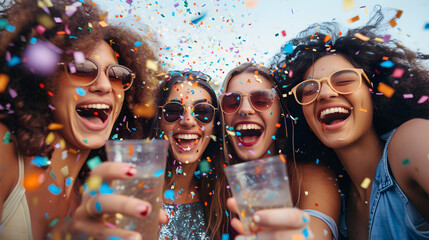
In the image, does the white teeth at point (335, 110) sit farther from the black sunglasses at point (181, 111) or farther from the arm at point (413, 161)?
the black sunglasses at point (181, 111)

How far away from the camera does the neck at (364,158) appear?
2.61 meters

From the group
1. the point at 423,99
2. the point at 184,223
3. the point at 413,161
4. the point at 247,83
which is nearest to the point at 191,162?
the point at 184,223

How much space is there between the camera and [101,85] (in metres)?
2.31

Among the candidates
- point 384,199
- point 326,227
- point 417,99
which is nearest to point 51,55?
point 326,227

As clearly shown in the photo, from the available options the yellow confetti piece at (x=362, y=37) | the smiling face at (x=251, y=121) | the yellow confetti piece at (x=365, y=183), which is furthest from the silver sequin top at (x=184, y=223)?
the yellow confetti piece at (x=362, y=37)

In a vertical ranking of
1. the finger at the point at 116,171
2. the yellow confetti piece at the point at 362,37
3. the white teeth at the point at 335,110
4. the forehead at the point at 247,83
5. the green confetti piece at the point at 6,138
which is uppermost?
the yellow confetti piece at the point at 362,37

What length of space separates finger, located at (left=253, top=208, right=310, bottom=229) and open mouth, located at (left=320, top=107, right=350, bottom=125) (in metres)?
1.57

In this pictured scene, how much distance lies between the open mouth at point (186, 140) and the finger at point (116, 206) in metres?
1.80

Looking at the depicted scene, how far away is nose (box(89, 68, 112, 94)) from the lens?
2305 millimetres

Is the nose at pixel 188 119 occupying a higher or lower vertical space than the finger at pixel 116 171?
lower

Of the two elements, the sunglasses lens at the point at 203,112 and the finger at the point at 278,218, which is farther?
the sunglasses lens at the point at 203,112

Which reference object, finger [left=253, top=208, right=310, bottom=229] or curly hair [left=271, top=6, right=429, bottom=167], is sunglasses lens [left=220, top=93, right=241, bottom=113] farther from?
finger [left=253, top=208, right=310, bottom=229]

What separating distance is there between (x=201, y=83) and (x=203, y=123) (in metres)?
0.55

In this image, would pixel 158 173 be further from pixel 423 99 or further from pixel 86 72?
pixel 423 99
